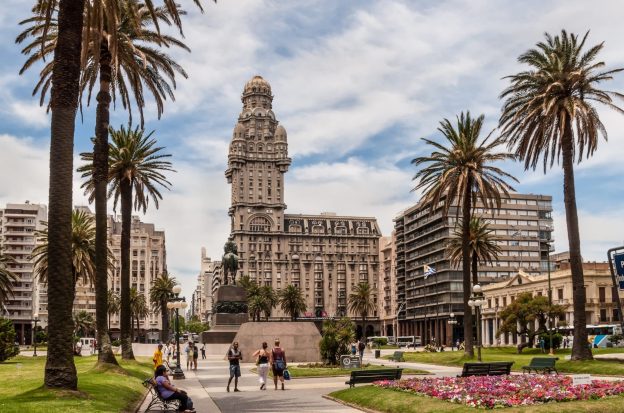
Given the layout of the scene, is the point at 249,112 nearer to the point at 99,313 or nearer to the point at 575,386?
the point at 99,313

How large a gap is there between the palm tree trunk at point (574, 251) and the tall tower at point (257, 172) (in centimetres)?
15234

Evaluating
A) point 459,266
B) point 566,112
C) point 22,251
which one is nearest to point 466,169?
point 566,112

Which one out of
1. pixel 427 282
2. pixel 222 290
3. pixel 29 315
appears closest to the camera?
pixel 222 290

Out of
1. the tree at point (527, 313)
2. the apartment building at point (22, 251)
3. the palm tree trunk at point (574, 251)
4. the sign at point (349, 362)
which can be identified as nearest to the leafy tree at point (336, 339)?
the sign at point (349, 362)

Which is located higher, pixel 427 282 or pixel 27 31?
pixel 27 31

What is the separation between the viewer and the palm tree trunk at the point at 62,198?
19.5 metres

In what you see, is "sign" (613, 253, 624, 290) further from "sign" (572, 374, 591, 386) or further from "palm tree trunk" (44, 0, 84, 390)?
"palm tree trunk" (44, 0, 84, 390)

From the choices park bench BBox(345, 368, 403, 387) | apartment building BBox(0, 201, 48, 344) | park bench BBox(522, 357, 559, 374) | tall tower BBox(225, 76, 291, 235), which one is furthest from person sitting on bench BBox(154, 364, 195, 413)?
tall tower BBox(225, 76, 291, 235)

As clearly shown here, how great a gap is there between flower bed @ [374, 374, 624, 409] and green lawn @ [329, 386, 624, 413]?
461mm

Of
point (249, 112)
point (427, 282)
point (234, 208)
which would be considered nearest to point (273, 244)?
point (234, 208)

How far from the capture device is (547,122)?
131 feet

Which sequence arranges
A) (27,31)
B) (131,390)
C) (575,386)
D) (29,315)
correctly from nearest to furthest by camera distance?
(575,386) < (131,390) < (27,31) < (29,315)

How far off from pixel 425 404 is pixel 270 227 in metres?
175

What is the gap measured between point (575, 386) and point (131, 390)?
15.4 metres
